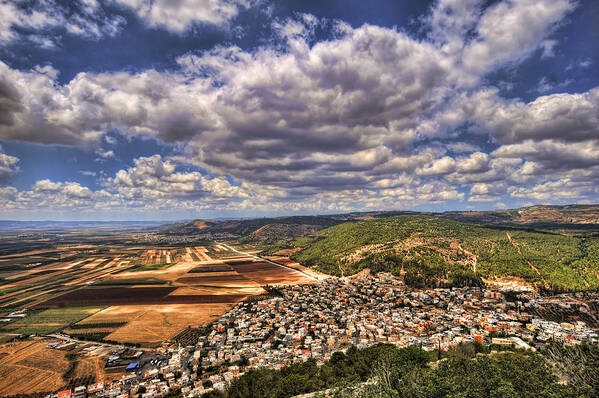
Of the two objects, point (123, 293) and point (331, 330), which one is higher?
point (123, 293)

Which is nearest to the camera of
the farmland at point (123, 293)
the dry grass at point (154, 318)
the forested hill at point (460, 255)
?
the dry grass at point (154, 318)

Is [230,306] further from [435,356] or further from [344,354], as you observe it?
[435,356]

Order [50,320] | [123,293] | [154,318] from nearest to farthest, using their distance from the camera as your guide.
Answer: [50,320] → [154,318] → [123,293]

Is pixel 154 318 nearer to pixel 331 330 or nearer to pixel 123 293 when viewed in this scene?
pixel 123 293

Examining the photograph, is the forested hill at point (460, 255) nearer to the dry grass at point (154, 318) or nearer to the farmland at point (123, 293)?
the farmland at point (123, 293)

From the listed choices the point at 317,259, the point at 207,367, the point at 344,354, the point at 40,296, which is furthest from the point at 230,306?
the point at 317,259

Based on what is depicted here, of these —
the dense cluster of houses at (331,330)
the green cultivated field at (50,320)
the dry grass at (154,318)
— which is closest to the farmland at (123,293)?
the dry grass at (154,318)

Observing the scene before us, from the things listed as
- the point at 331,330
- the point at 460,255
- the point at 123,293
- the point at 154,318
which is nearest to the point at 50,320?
the point at 154,318
